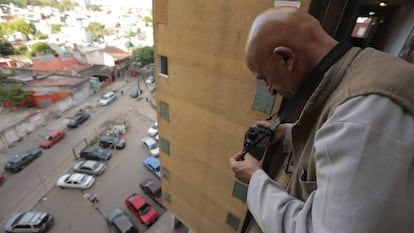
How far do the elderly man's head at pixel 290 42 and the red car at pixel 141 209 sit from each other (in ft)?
28.0

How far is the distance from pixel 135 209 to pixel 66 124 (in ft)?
36.0

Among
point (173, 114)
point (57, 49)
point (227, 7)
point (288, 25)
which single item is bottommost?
point (57, 49)

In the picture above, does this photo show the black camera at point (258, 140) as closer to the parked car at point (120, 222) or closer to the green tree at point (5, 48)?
the parked car at point (120, 222)

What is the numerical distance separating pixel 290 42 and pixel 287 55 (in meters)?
Result: 0.06

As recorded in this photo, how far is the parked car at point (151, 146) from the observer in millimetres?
11409

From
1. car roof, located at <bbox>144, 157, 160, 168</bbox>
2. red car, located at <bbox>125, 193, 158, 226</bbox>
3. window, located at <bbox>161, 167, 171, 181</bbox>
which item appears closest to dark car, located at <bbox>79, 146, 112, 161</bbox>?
car roof, located at <bbox>144, 157, 160, 168</bbox>

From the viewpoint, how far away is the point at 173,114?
3.96m

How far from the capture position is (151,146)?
11.9 m

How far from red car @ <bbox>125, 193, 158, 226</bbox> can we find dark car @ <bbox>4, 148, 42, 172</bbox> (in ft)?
23.5

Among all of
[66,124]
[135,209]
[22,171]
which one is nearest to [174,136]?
[135,209]

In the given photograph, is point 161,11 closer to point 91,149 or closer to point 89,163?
point 89,163

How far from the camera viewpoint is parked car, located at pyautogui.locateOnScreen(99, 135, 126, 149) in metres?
12.1

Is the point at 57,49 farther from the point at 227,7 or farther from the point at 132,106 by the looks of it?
the point at 227,7

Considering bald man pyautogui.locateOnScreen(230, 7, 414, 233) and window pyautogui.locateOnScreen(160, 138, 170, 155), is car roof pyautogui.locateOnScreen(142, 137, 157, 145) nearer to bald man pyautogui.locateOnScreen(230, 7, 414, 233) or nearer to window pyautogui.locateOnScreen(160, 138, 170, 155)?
window pyautogui.locateOnScreen(160, 138, 170, 155)
